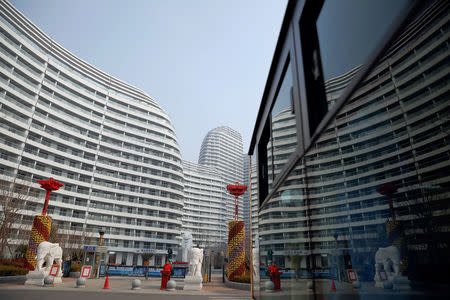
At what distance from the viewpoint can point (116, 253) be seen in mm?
52812

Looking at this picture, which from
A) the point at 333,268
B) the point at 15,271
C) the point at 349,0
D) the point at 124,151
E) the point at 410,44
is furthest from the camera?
the point at 124,151

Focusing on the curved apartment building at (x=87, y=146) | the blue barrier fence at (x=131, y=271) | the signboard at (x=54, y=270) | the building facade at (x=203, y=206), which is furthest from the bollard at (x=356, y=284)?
the building facade at (x=203, y=206)

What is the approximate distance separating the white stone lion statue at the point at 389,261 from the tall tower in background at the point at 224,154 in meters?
139

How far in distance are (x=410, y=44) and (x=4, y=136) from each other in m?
52.6

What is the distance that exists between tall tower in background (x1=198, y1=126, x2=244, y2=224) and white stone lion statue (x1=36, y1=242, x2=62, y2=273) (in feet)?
402

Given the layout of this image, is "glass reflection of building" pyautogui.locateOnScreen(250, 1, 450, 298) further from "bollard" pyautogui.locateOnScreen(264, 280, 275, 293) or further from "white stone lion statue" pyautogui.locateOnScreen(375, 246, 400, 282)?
"bollard" pyautogui.locateOnScreen(264, 280, 275, 293)

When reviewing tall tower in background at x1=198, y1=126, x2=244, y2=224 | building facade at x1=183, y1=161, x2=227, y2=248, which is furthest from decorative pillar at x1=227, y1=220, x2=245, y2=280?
tall tower in background at x1=198, y1=126, x2=244, y2=224

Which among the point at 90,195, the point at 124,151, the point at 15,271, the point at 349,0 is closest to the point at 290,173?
the point at 349,0

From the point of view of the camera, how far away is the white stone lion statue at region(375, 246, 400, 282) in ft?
3.90

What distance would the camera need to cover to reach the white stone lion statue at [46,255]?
17359 millimetres

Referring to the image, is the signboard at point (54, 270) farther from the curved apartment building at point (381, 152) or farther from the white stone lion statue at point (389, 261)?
the white stone lion statue at point (389, 261)

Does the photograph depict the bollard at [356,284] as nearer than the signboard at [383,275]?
No

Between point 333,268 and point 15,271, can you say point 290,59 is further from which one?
point 15,271

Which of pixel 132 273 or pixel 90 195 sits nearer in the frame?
pixel 132 273
